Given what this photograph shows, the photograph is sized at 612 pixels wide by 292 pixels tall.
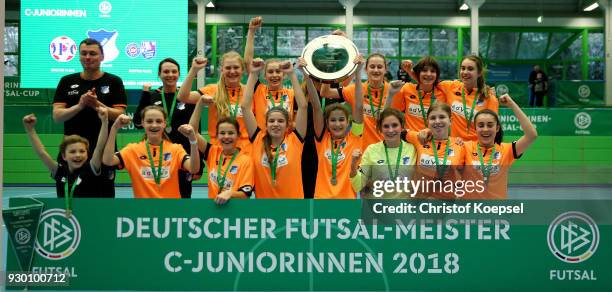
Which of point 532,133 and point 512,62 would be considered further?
point 512,62

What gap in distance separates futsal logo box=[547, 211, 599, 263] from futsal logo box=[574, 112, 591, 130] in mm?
9440

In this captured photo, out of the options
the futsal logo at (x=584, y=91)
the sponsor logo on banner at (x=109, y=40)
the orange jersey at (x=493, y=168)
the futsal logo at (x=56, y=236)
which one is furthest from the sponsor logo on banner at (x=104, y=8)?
the futsal logo at (x=584, y=91)

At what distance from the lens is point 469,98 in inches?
231

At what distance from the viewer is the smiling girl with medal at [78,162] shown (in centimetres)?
489

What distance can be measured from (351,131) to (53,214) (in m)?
2.43

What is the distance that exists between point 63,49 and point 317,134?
998 cm

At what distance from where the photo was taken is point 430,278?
13.9 feet

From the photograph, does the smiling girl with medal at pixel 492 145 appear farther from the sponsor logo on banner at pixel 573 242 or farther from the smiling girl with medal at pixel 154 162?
the smiling girl with medal at pixel 154 162

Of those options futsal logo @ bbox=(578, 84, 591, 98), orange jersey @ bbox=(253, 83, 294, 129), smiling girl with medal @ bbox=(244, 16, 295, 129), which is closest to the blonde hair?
smiling girl with medal @ bbox=(244, 16, 295, 129)

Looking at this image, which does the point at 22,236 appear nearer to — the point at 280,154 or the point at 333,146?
the point at 280,154

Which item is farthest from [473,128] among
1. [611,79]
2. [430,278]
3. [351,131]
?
[611,79]

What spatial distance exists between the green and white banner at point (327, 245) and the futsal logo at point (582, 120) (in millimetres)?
9412

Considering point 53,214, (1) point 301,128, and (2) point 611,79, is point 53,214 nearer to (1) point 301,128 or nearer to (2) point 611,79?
(1) point 301,128

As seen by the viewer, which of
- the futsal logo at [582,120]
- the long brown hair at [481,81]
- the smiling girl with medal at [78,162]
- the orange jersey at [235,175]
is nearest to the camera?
the smiling girl with medal at [78,162]
